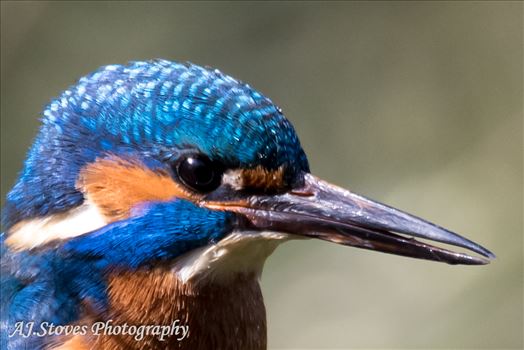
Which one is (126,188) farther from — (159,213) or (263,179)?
(263,179)

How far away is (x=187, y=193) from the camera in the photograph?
8.17ft

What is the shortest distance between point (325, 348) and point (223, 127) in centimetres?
309

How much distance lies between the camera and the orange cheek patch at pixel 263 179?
2510 mm

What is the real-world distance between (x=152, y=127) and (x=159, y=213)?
0.68 feet

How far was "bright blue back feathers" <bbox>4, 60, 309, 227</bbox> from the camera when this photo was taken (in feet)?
8.19

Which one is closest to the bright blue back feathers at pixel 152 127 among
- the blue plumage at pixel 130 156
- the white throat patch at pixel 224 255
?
the blue plumage at pixel 130 156

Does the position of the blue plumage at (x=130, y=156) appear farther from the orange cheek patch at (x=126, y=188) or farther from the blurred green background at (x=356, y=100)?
Answer: the blurred green background at (x=356, y=100)

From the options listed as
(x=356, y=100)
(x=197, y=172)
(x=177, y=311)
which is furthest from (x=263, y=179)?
(x=356, y=100)

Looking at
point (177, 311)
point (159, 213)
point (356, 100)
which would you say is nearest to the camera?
point (159, 213)

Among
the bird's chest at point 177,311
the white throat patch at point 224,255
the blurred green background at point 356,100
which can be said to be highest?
the blurred green background at point 356,100

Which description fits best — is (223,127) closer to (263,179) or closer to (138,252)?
(263,179)

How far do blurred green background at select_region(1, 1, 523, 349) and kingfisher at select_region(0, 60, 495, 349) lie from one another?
2.88 meters

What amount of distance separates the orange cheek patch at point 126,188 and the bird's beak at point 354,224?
0.14m

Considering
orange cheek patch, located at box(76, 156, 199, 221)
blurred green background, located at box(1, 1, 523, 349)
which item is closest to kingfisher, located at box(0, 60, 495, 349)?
orange cheek patch, located at box(76, 156, 199, 221)
